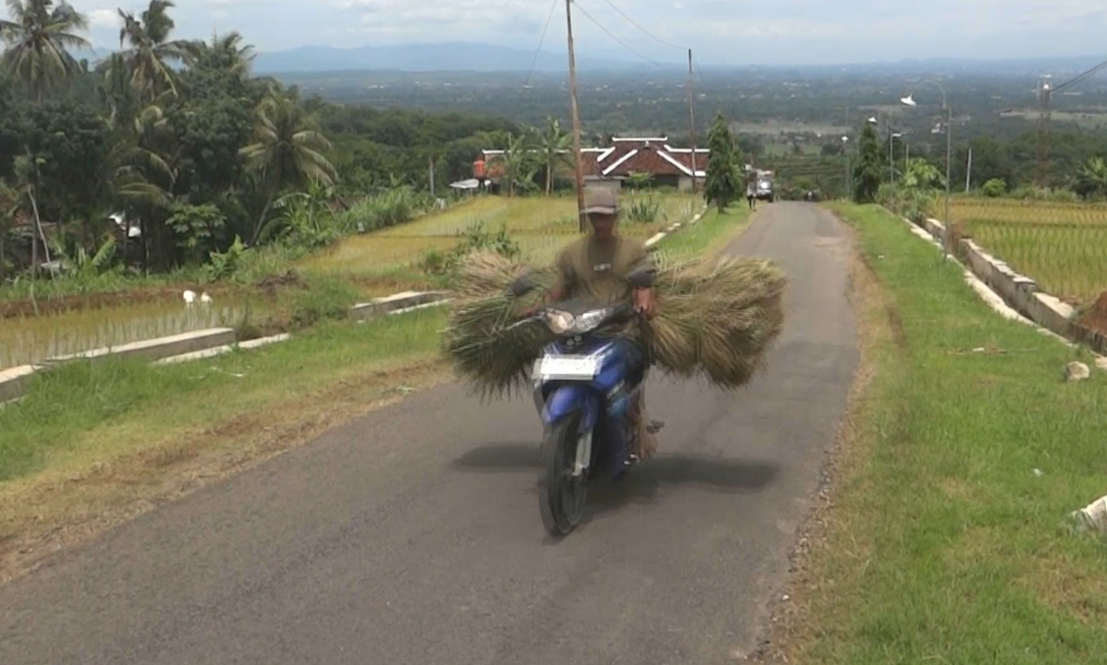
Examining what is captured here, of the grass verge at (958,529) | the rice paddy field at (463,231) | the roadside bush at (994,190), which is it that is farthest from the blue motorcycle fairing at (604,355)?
the roadside bush at (994,190)

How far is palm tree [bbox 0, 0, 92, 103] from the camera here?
2013 inches

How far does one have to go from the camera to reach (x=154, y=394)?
906 cm

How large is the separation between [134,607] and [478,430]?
366cm

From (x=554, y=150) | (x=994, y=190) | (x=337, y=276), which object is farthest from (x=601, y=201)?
(x=554, y=150)

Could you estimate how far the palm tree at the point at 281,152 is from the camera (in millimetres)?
48812

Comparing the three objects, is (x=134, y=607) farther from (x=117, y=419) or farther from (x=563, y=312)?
(x=117, y=419)

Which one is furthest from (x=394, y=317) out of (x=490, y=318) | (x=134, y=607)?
(x=134, y=607)

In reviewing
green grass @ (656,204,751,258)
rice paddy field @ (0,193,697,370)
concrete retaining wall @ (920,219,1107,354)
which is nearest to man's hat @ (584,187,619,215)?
rice paddy field @ (0,193,697,370)

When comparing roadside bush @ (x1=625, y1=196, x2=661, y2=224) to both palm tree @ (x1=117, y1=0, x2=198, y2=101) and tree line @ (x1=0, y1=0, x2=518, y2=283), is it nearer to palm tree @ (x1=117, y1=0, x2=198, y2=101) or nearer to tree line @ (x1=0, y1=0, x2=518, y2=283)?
tree line @ (x1=0, y1=0, x2=518, y2=283)

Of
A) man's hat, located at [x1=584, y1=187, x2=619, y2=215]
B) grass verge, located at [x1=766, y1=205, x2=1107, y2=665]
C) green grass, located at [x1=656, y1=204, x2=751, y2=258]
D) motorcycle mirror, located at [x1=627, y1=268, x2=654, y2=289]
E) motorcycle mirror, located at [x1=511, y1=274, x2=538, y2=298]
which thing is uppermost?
man's hat, located at [x1=584, y1=187, x2=619, y2=215]

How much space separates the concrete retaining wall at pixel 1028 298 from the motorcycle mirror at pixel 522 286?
765cm

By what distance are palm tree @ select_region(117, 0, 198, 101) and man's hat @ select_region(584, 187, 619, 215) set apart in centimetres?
4899

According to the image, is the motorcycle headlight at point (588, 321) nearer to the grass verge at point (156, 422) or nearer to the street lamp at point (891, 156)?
the grass verge at point (156, 422)

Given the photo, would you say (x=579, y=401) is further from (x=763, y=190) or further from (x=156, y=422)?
(x=763, y=190)
